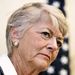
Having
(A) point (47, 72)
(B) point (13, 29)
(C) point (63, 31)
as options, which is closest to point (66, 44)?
(A) point (47, 72)

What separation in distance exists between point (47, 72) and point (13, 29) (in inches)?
23.6

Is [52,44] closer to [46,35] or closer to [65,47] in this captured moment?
[46,35]

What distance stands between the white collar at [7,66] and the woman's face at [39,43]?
0.26 ft

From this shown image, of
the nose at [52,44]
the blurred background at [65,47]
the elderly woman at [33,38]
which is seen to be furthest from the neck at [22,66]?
the blurred background at [65,47]

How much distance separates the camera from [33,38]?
147cm

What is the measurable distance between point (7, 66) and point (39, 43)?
0.19 metres

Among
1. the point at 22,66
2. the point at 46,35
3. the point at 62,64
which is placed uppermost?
the point at 46,35

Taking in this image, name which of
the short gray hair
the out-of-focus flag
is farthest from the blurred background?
the short gray hair

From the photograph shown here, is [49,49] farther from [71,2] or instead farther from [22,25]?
[71,2]

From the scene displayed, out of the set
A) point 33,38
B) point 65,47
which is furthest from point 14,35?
point 65,47

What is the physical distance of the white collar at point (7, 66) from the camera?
1.42 meters

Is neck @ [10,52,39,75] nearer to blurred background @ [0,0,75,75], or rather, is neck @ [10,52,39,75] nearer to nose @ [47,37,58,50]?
nose @ [47,37,58,50]

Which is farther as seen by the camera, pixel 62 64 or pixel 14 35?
pixel 62 64

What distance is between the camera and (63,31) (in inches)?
60.0
